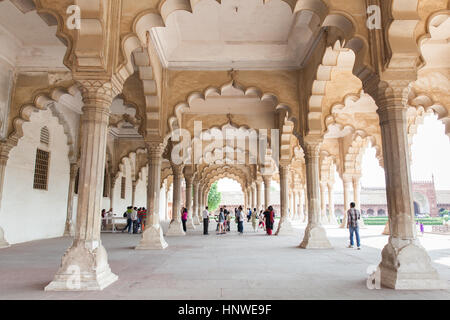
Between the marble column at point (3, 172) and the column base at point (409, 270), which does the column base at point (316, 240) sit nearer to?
the column base at point (409, 270)

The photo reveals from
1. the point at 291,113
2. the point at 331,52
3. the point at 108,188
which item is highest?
the point at 331,52

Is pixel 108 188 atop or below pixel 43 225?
atop

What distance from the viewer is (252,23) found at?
8477 millimetres

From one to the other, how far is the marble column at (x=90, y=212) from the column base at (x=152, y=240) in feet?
12.7

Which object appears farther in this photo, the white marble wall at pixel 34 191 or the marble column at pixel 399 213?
the white marble wall at pixel 34 191

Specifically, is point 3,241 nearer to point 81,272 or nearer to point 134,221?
point 134,221

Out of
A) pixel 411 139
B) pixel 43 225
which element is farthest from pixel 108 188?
pixel 411 139

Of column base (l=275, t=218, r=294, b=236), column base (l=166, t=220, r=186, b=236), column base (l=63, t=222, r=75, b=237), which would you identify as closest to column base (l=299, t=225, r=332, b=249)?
column base (l=275, t=218, r=294, b=236)

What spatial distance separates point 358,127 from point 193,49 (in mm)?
9789

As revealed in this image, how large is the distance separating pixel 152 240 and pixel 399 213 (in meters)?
6.43

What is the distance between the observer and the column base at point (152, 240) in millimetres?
8703

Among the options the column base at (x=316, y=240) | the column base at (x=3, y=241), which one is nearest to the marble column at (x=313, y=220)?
the column base at (x=316, y=240)

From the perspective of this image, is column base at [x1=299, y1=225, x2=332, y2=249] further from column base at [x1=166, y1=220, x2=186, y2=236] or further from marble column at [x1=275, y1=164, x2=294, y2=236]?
column base at [x1=166, y1=220, x2=186, y2=236]
